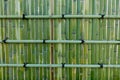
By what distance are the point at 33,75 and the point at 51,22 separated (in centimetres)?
115

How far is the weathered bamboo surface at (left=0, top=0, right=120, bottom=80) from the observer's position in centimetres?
468

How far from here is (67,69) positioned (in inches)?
189

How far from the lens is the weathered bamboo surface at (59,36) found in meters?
4.68

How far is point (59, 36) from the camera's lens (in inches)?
187

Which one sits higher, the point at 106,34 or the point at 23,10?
the point at 23,10

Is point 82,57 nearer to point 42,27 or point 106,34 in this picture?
point 106,34

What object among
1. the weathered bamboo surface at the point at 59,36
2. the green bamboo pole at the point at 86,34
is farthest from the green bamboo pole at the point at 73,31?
the green bamboo pole at the point at 86,34

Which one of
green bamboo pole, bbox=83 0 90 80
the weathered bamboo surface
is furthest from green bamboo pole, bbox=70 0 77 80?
green bamboo pole, bbox=83 0 90 80

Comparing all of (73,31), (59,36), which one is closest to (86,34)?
(73,31)

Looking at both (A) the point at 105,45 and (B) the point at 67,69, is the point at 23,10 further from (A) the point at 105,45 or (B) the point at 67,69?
(A) the point at 105,45

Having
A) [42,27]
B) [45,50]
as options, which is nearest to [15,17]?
[42,27]

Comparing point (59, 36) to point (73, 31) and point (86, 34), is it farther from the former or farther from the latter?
point (86, 34)

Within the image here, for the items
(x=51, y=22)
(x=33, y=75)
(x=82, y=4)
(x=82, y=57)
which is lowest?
(x=33, y=75)

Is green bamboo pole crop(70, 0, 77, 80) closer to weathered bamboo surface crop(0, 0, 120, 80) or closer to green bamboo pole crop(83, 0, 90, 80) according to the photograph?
weathered bamboo surface crop(0, 0, 120, 80)
